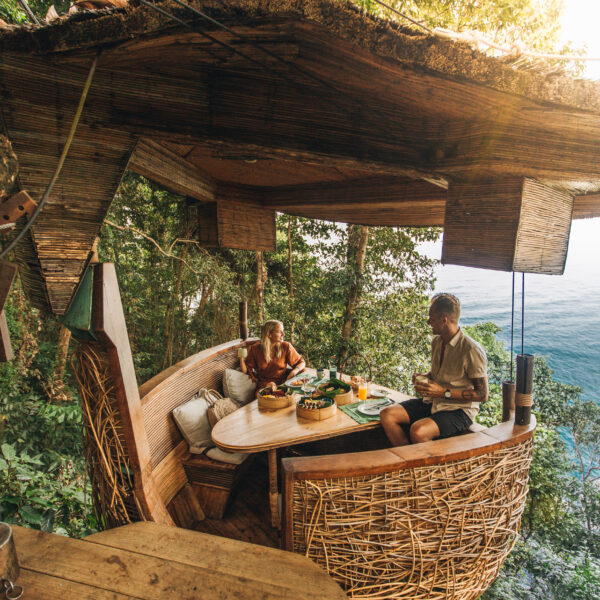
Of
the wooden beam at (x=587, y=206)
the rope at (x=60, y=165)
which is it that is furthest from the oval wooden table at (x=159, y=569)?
the wooden beam at (x=587, y=206)

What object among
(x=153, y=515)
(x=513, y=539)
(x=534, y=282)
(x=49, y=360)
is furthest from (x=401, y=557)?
(x=534, y=282)

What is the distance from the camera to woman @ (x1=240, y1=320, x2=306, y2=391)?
4.16m

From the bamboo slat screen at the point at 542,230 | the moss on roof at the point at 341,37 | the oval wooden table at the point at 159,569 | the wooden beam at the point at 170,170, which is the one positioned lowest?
the oval wooden table at the point at 159,569

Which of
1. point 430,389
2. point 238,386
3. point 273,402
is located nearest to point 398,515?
point 430,389

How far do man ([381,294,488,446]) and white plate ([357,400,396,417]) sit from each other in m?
0.12

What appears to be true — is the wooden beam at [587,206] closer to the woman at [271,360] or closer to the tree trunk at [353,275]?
the woman at [271,360]

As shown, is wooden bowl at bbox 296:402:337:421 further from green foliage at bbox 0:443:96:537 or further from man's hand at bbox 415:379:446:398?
green foliage at bbox 0:443:96:537

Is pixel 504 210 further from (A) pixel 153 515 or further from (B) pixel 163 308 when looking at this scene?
(B) pixel 163 308

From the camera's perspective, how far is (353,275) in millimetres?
8125

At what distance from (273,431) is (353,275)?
5.81 m

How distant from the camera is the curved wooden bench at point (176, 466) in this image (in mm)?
2747

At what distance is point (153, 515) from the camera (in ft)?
6.40

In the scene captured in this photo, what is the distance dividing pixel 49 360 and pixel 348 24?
271 inches

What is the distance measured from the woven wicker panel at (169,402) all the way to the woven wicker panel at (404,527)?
5.22ft
